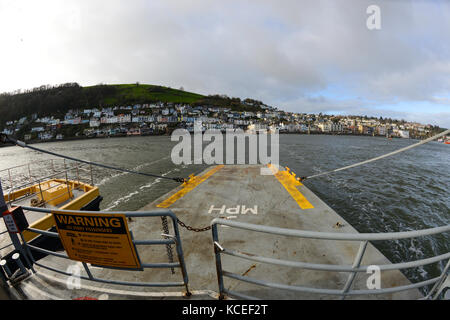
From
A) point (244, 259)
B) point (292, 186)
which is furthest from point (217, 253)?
point (292, 186)

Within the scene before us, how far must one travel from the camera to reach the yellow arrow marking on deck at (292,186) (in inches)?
250

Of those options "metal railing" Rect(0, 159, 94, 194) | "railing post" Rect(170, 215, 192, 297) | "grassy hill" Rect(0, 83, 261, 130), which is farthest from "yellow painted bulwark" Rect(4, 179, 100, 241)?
"grassy hill" Rect(0, 83, 261, 130)

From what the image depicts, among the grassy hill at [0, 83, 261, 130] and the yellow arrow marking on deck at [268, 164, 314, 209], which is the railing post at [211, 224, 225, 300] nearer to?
the yellow arrow marking on deck at [268, 164, 314, 209]

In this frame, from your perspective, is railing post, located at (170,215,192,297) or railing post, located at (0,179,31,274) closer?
railing post, located at (170,215,192,297)

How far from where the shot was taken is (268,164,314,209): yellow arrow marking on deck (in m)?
6.35

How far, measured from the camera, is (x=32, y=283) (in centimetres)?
296

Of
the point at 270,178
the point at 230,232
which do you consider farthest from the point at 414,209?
the point at 230,232

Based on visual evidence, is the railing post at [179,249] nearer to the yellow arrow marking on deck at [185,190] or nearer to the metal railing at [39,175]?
the yellow arrow marking on deck at [185,190]

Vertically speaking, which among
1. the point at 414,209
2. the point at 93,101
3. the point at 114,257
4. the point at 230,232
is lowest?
the point at 414,209

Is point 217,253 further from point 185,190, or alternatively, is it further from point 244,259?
point 185,190

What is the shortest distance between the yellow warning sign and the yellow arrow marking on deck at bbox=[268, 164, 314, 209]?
550 centimetres
